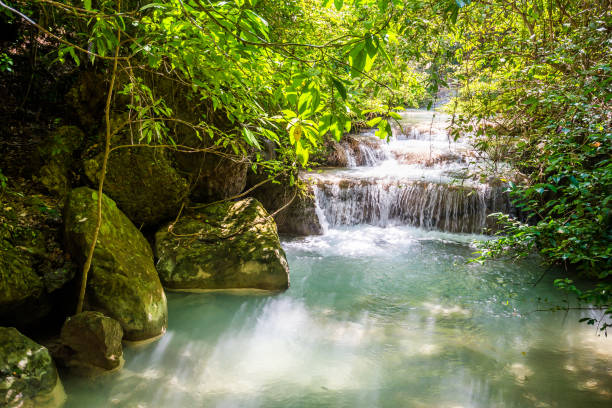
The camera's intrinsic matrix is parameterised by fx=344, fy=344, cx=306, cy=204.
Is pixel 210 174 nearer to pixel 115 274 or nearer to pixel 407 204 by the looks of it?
pixel 115 274

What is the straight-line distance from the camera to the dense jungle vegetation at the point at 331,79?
5.21ft

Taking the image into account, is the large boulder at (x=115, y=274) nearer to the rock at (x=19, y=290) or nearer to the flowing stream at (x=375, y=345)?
the flowing stream at (x=375, y=345)

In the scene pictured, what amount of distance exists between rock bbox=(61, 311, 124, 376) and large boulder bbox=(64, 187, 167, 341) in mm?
375

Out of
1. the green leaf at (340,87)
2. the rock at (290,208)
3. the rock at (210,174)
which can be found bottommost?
the rock at (290,208)

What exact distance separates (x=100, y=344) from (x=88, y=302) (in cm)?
59

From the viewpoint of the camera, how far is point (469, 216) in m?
7.78

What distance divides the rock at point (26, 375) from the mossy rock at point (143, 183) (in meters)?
2.42

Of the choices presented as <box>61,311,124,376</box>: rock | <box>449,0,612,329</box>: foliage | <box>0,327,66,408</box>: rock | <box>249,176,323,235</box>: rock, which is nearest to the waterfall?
<box>249,176,323,235</box>: rock

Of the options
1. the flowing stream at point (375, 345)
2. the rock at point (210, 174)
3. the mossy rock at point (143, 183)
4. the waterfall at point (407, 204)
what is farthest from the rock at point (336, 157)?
the mossy rock at point (143, 183)

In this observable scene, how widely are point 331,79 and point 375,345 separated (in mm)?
3084

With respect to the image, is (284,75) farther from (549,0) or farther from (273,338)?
(549,0)

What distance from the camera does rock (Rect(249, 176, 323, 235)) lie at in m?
7.48

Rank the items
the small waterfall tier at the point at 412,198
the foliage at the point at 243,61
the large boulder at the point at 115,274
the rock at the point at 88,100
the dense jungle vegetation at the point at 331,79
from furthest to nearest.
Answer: the small waterfall tier at the point at 412,198
the rock at the point at 88,100
the large boulder at the point at 115,274
the dense jungle vegetation at the point at 331,79
the foliage at the point at 243,61


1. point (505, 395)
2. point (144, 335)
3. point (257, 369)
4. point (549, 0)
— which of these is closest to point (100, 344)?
point (144, 335)
